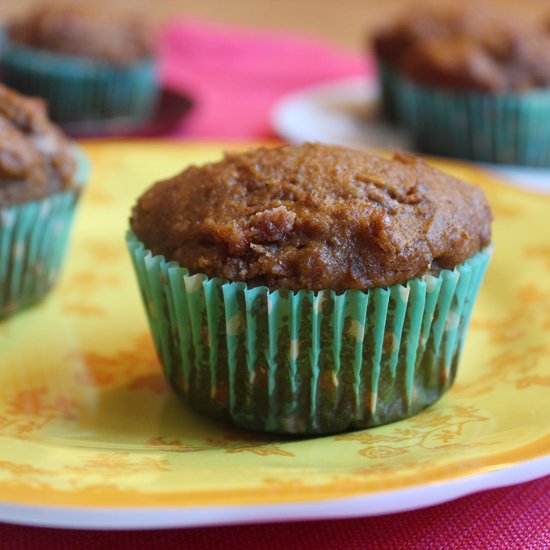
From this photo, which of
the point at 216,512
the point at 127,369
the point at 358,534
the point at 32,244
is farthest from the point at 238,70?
the point at 216,512

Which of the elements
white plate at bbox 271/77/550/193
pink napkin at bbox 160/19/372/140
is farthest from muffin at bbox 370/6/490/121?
pink napkin at bbox 160/19/372/140

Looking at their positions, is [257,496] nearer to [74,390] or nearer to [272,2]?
[74,390]

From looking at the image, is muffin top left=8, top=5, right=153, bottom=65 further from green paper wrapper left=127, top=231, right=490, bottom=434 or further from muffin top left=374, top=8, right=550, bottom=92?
green paper wrapper left=127, top=231, right=490, bottom=434

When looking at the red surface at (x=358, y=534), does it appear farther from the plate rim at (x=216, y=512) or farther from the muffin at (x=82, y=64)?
the muffin at (x=82, y=64)

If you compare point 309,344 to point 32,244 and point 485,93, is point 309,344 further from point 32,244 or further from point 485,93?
point 485,93

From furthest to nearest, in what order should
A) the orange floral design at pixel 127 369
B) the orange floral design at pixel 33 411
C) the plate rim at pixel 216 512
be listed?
the orange floral design at pixel 127 369, the orange floral design at pixel 33 411, the plate rim at pixel 216 512

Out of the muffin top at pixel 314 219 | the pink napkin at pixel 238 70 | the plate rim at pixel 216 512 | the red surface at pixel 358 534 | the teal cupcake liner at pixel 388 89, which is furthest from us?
the teal cupcake liner at pixel 388 89

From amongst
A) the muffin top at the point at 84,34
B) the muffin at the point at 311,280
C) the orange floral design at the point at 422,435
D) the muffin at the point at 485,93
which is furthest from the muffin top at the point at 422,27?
the orange floral design at the point at 422,435
